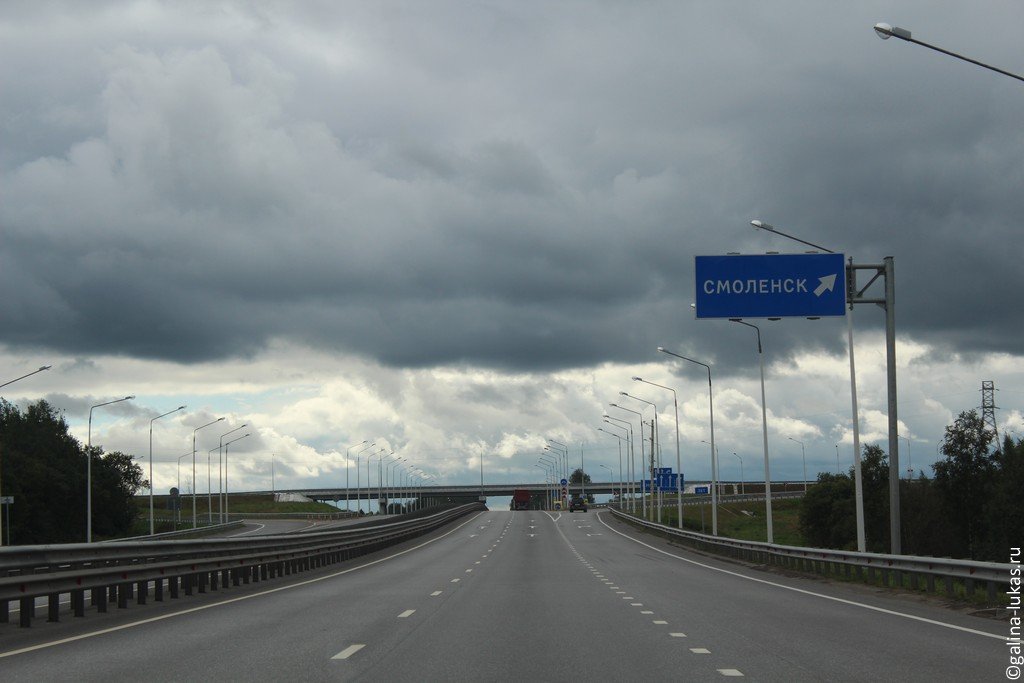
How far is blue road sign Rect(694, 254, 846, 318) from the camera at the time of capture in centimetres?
3061

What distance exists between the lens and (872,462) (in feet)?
392

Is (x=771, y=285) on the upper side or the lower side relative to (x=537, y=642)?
upper

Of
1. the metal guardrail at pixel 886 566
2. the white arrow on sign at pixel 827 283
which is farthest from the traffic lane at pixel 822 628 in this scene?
the white arrow on sign at pixel 827 283

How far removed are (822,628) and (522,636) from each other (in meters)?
4.54

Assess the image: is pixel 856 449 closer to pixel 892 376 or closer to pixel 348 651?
pixel 892 376

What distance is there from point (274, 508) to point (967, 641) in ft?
597

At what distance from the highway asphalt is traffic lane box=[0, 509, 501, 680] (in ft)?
0.10

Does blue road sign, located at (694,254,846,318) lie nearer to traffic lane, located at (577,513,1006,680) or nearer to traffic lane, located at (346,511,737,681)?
traffic lane, located at (577,513,1006,680)

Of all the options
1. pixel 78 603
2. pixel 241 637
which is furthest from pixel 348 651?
pixel 78 603

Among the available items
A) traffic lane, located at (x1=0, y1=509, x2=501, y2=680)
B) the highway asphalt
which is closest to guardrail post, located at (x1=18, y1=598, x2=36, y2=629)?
the highway asphalt

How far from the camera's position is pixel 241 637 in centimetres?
1597

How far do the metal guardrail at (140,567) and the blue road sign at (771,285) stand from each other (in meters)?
13.6

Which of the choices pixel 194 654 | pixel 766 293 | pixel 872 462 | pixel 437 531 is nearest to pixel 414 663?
pixel 194 654

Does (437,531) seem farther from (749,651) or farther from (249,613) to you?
(749,651)
